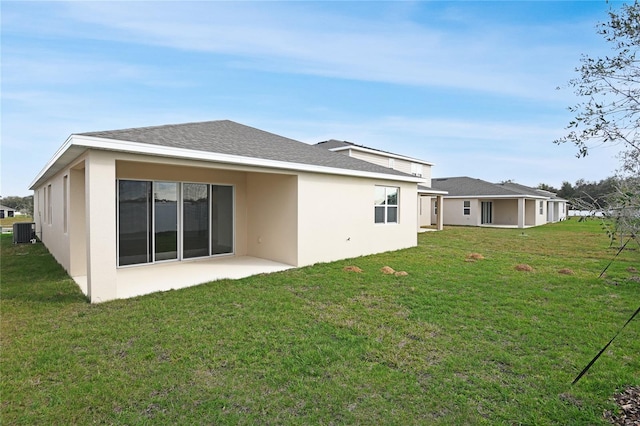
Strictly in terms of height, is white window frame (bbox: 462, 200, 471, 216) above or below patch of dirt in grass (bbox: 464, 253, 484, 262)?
A: above

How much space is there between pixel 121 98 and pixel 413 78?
37.6 feet

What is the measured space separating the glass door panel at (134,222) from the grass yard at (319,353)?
5.74ft

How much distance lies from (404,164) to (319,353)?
22.5 metres

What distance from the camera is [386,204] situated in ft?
41.4

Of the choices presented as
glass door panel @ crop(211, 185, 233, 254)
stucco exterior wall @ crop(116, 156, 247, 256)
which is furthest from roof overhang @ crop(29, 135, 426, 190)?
glass door panel @ crop(211, 185, 233, 254)

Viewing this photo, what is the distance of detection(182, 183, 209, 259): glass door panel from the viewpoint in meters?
9.80

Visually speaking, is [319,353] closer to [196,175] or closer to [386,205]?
[196,175]

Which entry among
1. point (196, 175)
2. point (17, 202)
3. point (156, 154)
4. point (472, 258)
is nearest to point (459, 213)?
point (472, 258)

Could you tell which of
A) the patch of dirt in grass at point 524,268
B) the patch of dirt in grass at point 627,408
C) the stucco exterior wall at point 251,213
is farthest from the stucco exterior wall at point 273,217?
the patch of dirt in grass at point 627,408

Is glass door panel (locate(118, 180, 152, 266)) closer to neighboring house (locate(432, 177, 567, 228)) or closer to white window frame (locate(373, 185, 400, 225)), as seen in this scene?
white window frame (locate(373, 185, 400, 225))

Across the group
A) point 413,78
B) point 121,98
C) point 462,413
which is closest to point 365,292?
point 462,413

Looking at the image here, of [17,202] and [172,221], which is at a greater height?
[17,202]

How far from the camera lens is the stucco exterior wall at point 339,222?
967cm

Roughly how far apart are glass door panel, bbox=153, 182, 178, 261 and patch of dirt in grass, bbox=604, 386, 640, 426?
376 inches
